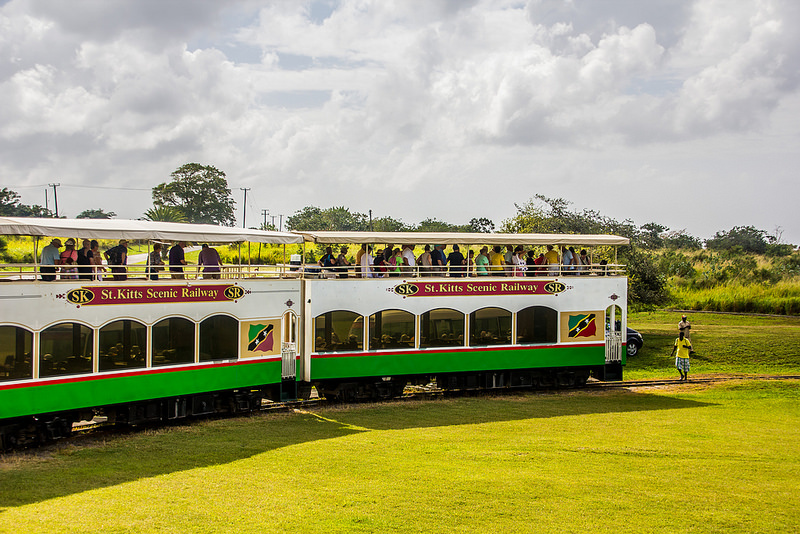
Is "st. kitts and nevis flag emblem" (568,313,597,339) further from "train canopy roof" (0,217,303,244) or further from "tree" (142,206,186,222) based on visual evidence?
"tree" (142,206,186,222)

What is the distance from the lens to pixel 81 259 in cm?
1645

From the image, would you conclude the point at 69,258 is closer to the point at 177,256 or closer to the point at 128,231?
the point at 128,231

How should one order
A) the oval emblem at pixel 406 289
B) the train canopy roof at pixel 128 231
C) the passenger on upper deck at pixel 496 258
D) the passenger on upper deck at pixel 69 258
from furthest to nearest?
the passenger on upper deck at pixel 496 258, the oval emblem at pixel 406 289, the passenger on upper deck at pixel 69 258, the train canopy roof at pixel 128 231

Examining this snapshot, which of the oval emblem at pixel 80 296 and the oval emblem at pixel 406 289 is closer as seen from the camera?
the oval emblem at pixel 80 296

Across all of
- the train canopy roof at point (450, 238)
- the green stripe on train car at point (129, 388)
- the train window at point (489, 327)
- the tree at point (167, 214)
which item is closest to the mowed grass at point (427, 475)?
the green stripe on train car at point (129, 388)

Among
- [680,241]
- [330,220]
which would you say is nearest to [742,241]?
[680,241]

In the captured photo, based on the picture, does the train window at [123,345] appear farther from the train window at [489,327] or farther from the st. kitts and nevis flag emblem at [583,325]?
the st. kitts and nevis flag emblem at [583,325]

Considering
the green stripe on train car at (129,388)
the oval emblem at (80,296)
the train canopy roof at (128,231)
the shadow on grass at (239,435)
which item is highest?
the train canopy roof at (128,231)

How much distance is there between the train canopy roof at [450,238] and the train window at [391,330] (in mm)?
2016

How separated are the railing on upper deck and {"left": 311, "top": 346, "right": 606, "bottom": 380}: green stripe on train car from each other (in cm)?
225

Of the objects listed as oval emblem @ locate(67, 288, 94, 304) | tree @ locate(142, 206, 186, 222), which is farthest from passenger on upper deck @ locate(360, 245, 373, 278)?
tree @ locate(142, 206, 186, 222)

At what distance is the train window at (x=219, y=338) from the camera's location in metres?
17.9

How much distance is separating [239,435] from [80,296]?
14.2ft

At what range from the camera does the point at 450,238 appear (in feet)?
71.2
